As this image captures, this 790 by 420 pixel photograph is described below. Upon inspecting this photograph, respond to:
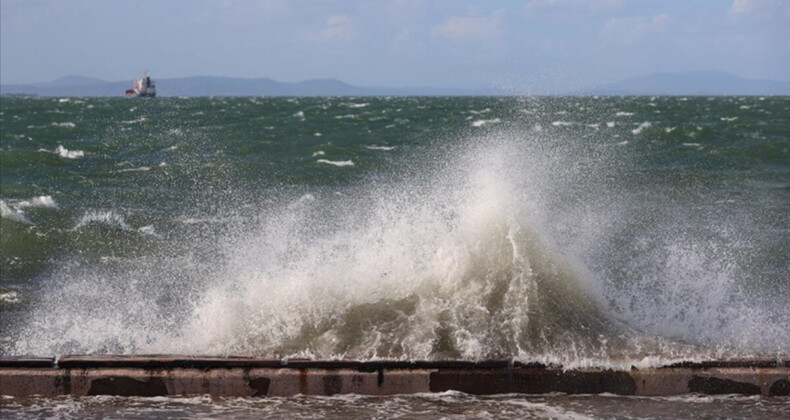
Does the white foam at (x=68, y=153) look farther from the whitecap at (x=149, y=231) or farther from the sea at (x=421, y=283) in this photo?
the whitecap at (x=149, y=231)

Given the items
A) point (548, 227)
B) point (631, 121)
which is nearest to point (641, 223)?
point (548, 227)

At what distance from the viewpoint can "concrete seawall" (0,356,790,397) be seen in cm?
618

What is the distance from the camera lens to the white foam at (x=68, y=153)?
27059 mm

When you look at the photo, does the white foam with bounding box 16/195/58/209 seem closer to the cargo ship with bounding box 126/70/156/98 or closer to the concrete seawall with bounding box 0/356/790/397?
the concrete seawall with bounding box 0/356/790/397

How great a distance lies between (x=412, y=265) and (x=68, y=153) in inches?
844

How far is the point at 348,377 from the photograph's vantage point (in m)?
6.25

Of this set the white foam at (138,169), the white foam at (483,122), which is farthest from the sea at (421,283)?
the white foam at (483,122)

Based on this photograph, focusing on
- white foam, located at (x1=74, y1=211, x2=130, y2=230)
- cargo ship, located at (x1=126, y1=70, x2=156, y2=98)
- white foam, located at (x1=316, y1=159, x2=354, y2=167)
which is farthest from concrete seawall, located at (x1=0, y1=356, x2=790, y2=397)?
cargo ship, located at (x1=126, y1=70, x2=156, y2=98)

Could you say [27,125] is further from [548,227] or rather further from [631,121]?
[548,227]

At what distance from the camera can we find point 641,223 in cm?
1471

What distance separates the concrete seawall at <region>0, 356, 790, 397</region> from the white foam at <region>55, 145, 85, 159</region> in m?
21.6

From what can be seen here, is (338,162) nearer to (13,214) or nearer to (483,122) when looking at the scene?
(13,214)

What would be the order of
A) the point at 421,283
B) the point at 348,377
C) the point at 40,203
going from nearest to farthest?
the point at 348,377
the point at 421,283
the point at 40,203

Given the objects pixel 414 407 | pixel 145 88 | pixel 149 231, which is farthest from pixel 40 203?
pixel 145 88
